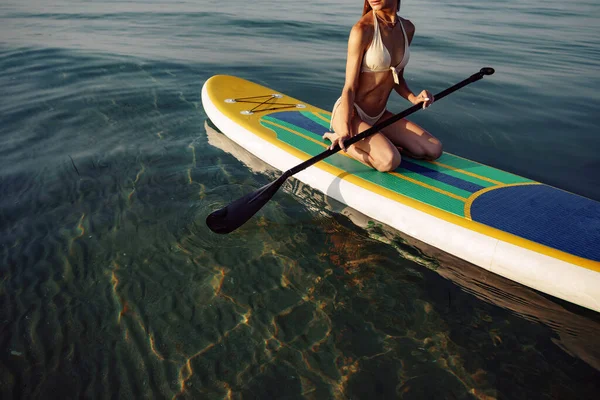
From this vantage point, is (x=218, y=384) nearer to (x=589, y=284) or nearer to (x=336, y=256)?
(x=336, y=256)

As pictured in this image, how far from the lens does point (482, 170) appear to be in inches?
164

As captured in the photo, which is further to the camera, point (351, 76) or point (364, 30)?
point (351, 76)

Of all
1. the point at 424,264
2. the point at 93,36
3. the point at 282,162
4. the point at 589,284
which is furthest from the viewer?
the point at 93,36

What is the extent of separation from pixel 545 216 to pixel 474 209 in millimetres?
524

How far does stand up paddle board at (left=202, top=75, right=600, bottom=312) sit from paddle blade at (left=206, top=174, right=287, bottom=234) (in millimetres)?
735

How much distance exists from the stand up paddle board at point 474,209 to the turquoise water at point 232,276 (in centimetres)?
21

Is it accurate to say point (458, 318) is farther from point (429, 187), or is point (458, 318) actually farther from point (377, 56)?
point (377, 56)

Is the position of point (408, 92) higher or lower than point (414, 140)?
higher

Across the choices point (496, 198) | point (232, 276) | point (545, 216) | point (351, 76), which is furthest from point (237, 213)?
point (545, 216)

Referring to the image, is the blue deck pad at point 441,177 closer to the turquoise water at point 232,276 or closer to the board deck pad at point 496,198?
the board deck pad at point 496,198

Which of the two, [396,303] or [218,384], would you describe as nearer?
[218,384]

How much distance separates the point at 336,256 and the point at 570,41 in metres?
11.3

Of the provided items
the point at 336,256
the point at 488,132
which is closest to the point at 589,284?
the point at 336,256

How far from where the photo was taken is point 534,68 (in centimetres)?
909
